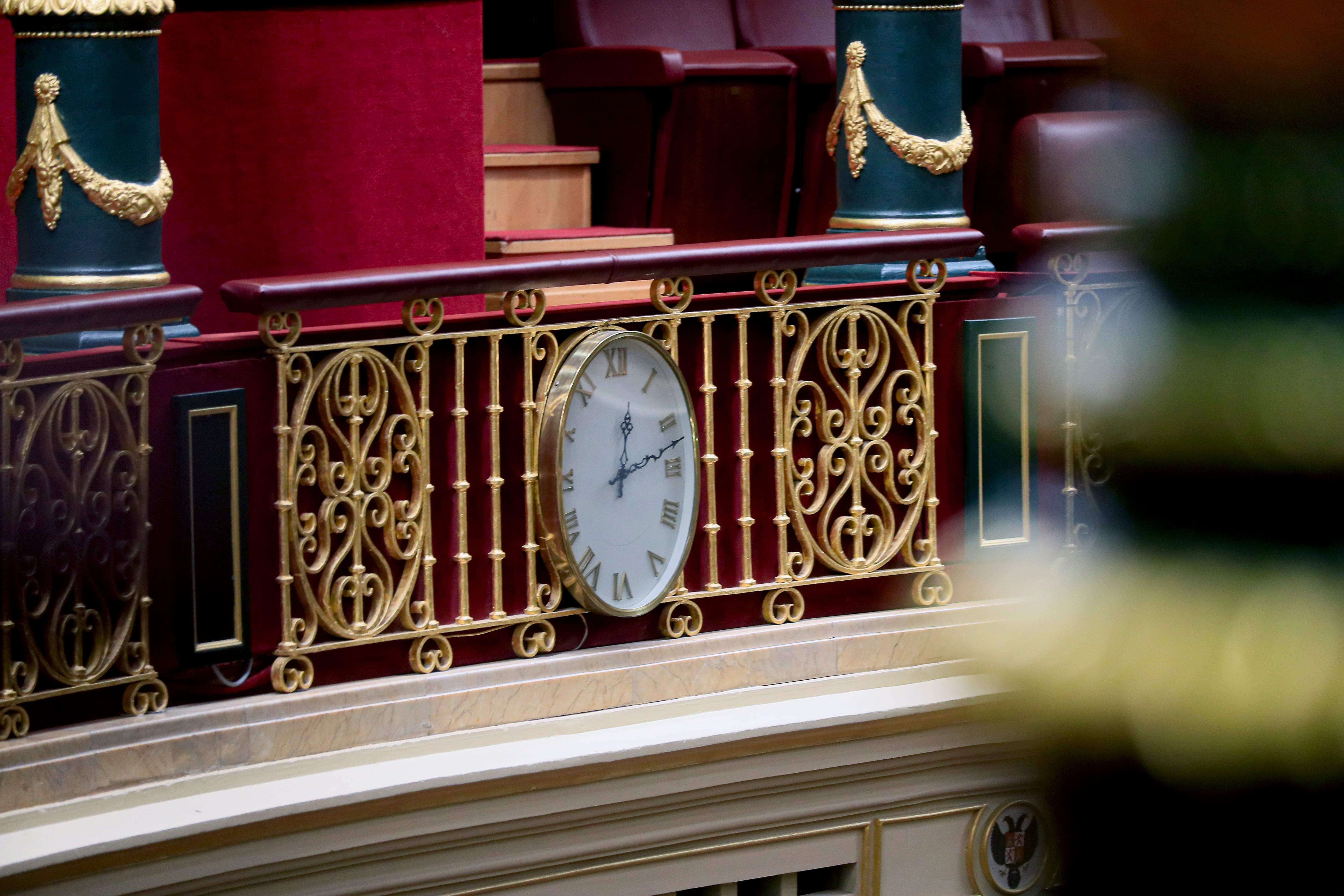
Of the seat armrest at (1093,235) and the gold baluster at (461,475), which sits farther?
the gold baluster at (461,475)

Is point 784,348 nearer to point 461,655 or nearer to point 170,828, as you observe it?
point 461,655

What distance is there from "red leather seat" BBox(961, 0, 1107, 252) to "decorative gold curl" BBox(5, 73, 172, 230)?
3027 mm

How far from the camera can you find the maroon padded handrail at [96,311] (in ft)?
8.61

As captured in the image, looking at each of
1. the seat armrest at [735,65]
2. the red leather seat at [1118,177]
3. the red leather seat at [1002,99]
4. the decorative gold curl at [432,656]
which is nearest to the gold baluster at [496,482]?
the decorative gold curl at [432,656]

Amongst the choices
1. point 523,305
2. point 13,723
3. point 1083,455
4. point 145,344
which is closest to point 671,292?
point 523,305

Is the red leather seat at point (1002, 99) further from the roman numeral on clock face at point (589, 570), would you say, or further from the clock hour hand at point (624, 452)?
the roman numeral on clock face at point (589, 570)

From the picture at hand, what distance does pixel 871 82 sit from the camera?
4043mm

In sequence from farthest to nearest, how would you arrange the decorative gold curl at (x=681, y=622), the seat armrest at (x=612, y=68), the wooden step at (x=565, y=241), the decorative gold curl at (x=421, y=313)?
the seat armrest at (x=612, y=68)
the wooden step at (x=565, y=241)
the decorative gold curl at (x=681, y=622)
the decorative gold curl at (x=421, y=313)

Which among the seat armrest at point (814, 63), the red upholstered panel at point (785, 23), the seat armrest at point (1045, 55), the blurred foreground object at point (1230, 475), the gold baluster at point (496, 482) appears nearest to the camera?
the blurred foreground object at point (1230, 475)

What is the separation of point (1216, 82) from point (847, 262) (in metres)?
2.95

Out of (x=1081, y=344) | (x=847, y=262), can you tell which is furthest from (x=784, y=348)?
(x=1081, y=344)

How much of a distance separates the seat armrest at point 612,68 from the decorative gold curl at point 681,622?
2.03 m

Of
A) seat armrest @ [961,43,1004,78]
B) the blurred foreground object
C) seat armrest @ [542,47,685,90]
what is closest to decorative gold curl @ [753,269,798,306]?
seat armrest @ [542,47,685,90]

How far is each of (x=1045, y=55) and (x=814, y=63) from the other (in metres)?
0.78
